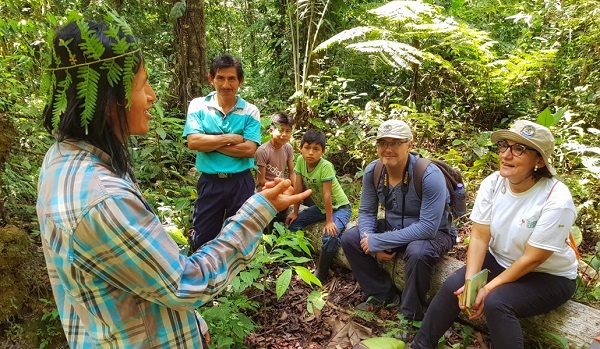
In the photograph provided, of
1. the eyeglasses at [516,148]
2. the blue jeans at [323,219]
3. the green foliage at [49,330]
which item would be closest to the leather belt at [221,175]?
the blue jeans at [323,219]

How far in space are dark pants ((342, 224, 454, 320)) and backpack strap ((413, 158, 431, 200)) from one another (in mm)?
458

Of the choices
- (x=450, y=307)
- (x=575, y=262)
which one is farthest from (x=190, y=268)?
(x=575, y=262)

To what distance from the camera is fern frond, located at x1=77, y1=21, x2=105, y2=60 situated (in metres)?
1.10

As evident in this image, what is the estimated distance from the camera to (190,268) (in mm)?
1172

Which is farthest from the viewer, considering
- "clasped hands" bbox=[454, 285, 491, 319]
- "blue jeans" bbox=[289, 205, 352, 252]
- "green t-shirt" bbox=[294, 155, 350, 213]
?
"green t-shirt" bbox=[294, 155, 350, 213]

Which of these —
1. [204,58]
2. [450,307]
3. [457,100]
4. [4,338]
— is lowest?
[4,338]

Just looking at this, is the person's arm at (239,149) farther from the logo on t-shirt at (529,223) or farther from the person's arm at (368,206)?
the logo on t-shirt at (529,223)

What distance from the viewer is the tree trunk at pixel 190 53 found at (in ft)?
19.4

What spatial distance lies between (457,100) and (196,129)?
16.4 ft

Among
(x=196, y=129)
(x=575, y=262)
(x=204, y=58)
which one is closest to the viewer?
(x=575, y=262)

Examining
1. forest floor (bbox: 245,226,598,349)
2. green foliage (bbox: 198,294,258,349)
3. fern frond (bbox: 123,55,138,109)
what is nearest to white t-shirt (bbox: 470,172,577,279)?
forest floor (bbox: 245,226,598,349)

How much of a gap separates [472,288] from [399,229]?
3.19 feet

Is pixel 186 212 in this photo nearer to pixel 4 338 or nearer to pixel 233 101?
pixel 233 101

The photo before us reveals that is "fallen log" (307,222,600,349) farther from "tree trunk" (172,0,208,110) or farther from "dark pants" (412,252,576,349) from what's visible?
"tree trunk" (172,0,208,110)
